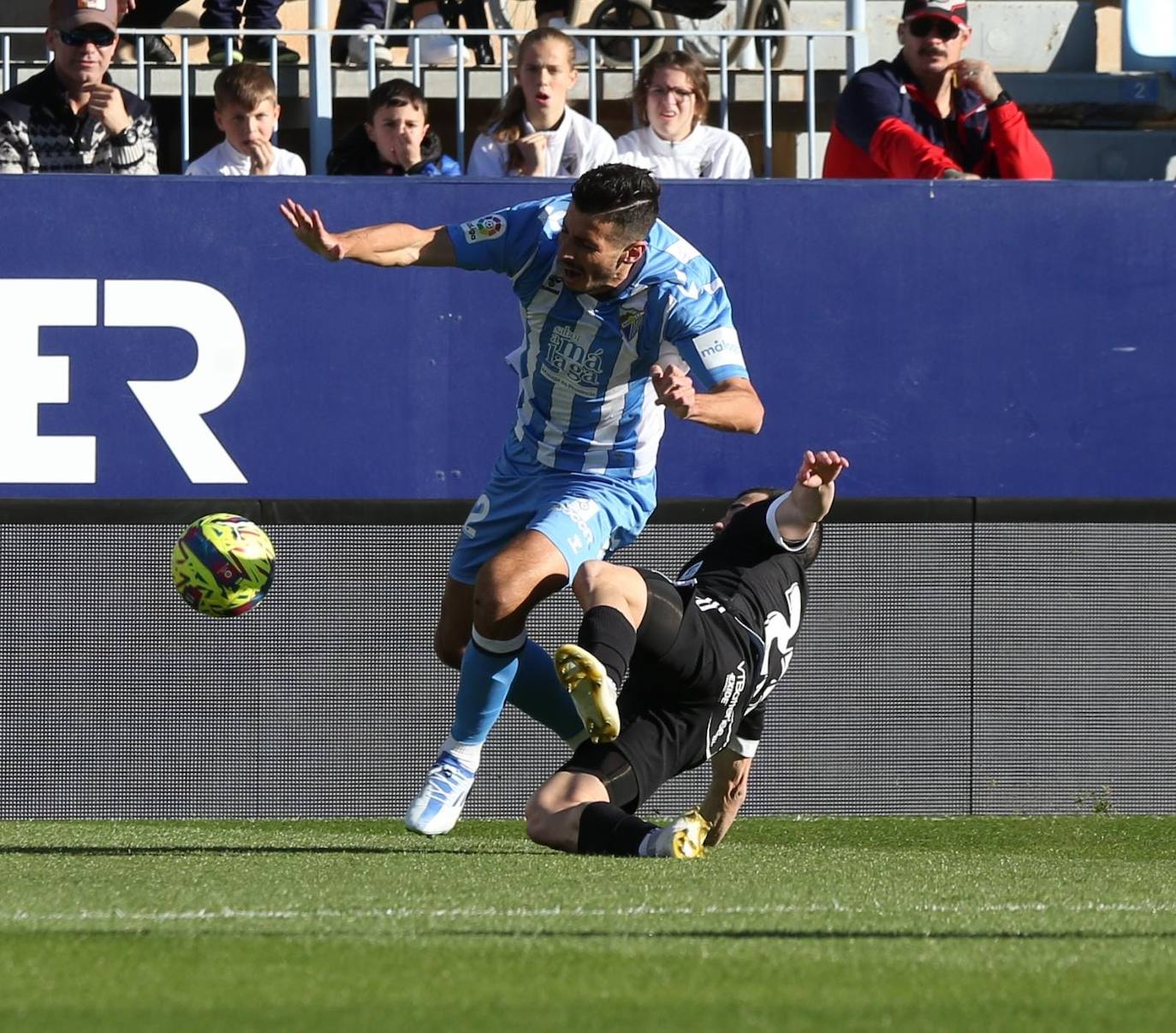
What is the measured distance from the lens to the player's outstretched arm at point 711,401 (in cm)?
610

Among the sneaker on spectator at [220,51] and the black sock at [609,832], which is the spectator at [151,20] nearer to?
the sneaker on spectator at [220,51]

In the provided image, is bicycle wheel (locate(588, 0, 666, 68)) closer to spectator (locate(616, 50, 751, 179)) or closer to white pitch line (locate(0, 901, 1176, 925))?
spectator (locate(616, 50, 751, 179))

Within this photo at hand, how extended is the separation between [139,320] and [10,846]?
303 cm

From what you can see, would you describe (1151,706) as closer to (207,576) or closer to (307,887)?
(207,576)

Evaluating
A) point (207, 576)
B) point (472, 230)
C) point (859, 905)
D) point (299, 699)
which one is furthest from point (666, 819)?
point (859, 905)

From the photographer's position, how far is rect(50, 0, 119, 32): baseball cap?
1003cm

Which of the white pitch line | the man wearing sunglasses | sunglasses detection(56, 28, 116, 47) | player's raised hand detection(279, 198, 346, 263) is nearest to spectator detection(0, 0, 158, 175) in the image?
sunglasses detection(56, 28, 116, 47)

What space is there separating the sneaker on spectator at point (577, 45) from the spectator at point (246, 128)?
170cm

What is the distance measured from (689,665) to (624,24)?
5.99 m

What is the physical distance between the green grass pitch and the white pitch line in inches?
0.6

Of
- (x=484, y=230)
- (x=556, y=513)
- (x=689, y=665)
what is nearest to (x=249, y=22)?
(x=484, y=230)

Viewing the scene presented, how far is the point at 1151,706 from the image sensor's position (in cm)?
994

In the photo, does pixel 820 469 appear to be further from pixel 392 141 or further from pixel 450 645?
pixel 392 141

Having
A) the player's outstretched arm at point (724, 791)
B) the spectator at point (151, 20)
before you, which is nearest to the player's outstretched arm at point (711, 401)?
the player's outstretched arm at point (724, 791)
